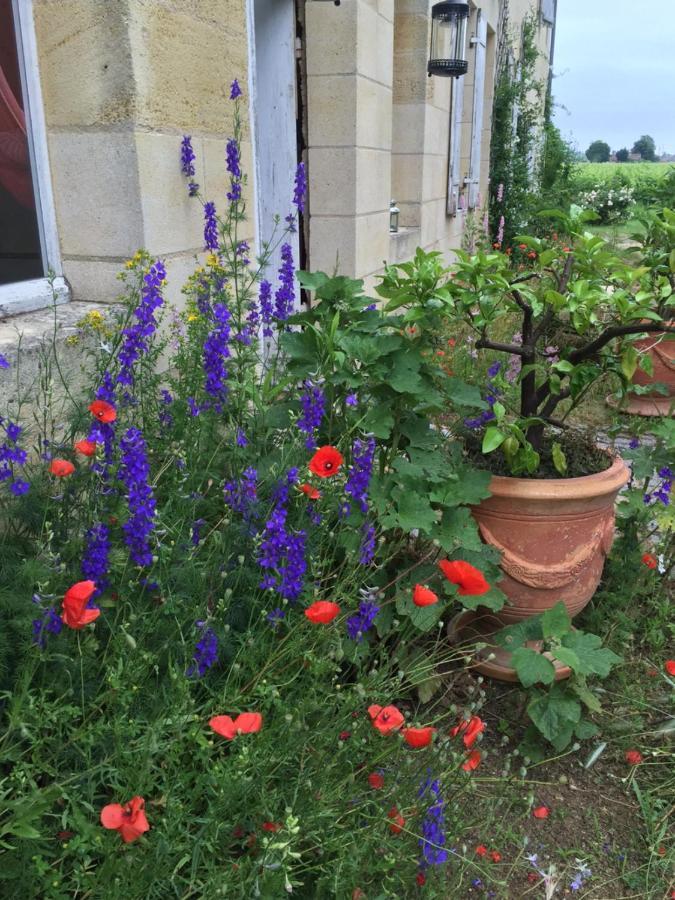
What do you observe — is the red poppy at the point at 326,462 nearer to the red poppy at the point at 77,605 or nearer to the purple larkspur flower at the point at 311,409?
the purple larkspur flower at the point at 311,409

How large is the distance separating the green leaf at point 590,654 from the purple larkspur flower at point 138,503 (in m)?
1.21

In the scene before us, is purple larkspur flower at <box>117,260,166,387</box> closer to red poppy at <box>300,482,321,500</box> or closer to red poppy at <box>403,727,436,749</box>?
red poppy at <box>300,482,321,500</box>

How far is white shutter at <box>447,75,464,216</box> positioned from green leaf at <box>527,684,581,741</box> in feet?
19.6

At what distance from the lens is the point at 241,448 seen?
6.73ft

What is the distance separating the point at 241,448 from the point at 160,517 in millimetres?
395

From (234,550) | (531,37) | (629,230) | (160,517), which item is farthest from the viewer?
(531,37)

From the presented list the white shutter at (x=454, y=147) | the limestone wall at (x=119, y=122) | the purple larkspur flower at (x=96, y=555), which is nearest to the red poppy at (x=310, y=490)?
the purple larkspur flower at (x=96, y=555)

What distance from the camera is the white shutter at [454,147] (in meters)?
7.15

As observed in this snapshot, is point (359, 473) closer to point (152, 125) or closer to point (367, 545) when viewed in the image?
point (367, 545)

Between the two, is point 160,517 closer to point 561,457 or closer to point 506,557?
point 506,557

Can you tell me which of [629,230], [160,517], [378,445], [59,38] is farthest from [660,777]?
[59,38]

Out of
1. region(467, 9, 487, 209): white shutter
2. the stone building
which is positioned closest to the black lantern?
the stone building

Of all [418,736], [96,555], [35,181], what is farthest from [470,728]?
[35,181]

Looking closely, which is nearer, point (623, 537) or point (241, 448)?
point (241, 448)
